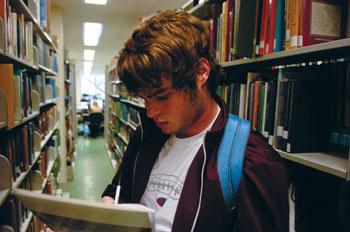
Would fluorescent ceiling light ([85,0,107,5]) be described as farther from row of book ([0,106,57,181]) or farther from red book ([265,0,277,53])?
red book ([265,0,277,53])

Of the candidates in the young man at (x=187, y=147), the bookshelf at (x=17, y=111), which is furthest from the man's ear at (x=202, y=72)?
the bookshelf at (x=17, y=111)

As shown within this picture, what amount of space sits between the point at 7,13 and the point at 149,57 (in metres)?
1.07

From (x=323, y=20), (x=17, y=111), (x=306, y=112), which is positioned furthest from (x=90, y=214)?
(x=17, y=111)

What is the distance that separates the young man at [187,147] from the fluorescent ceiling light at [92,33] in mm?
5708

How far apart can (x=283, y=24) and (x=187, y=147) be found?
0.62 m

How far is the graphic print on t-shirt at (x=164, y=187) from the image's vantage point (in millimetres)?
858

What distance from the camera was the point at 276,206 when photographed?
2.36 ft

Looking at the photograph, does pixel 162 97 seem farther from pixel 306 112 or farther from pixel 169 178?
pixel 306 112

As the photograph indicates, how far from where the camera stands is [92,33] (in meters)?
7.23

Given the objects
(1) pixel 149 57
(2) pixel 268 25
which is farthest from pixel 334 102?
(1) pixel 149 57

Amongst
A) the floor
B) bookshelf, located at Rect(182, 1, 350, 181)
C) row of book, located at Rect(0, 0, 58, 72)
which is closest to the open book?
bookshelf, located at Rect(182, 1, 350, 181)

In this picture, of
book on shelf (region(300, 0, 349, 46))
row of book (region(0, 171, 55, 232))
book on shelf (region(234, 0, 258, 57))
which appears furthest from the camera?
row of book (region(0, 171, 55, 232))

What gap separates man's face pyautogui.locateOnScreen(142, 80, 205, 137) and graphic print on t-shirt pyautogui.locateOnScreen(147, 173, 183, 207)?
14cm

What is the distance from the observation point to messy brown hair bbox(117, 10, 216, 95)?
2.67 feet
